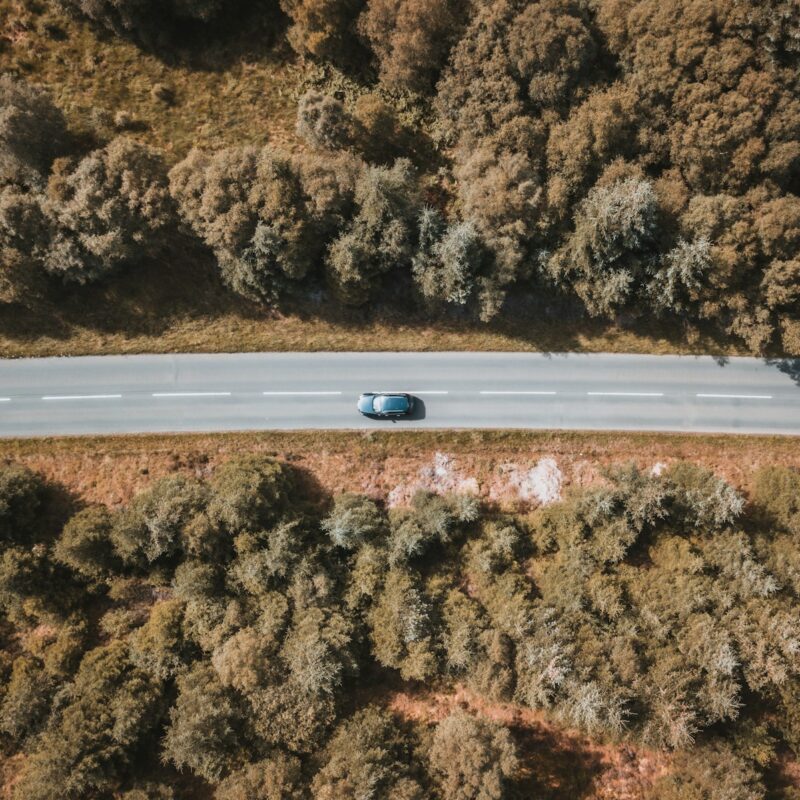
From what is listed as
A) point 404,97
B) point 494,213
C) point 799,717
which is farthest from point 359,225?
point 799,717

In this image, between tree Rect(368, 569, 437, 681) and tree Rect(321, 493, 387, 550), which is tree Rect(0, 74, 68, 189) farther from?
tree Rect(368, 569, 437, 681)

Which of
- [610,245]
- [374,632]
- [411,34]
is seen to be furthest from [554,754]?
[411,34]

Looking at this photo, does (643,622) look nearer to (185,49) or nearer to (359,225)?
(359,225)

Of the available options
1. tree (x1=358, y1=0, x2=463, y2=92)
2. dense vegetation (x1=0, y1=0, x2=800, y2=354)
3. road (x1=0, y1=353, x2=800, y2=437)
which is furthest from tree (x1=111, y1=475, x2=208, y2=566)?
tree (x1=358, y1=0, x2=463, y2=92)

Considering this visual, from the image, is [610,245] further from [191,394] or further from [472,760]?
[472,760]

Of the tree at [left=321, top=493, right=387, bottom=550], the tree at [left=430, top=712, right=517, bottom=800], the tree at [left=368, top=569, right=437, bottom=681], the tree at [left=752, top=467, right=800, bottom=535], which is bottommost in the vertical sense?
the tree at [left=430, top=712, right=517, bottom=800]
